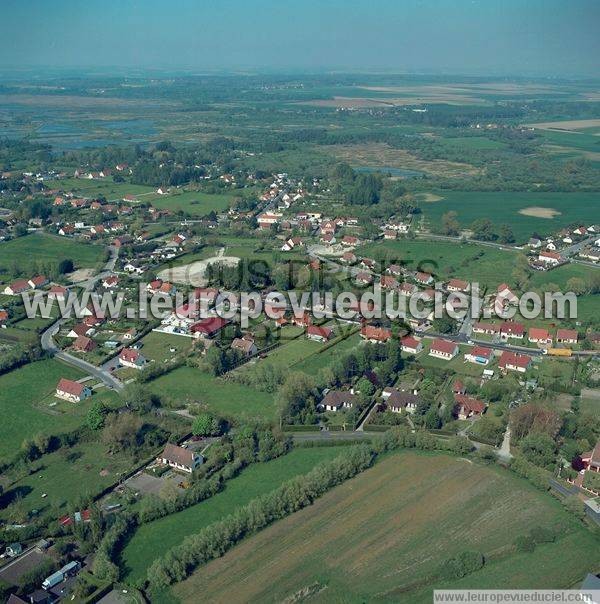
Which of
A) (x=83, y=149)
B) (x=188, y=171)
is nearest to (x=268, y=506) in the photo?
(x=188, y=171)

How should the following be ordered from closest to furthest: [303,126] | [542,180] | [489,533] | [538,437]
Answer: [489,533]
[538,437]
[542,180]
[303,126]

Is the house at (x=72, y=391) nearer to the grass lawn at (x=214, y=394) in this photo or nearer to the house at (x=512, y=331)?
the grass lawn at (x=214, y=394)

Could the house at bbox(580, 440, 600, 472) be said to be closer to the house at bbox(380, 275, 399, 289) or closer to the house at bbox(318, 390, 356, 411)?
the house at bbox(318, 390, 356, 411)

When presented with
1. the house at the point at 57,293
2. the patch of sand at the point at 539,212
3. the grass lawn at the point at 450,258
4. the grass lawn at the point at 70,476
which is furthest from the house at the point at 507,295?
the house at the point at 57,293

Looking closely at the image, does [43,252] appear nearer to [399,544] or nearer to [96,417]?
[96,417]

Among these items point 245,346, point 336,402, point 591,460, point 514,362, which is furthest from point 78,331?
point 591,460

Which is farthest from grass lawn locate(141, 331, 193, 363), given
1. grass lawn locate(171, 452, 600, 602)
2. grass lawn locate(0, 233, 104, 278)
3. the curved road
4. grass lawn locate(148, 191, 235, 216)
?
grass lawn locate(148, 191, 235, 216)

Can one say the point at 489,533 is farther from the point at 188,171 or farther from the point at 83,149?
the point at 83,149
